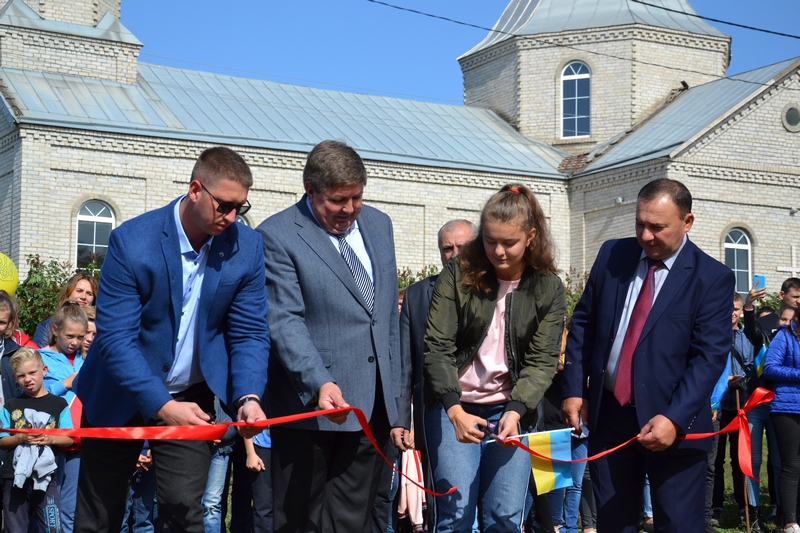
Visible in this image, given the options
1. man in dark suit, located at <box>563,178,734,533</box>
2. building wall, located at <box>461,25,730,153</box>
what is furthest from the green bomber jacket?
building wall, located at <box>461,25,730,153</box>

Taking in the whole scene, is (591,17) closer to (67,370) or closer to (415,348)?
(67,370)

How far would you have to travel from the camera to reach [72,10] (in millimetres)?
30594

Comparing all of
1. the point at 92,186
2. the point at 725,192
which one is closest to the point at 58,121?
the point at 92,186

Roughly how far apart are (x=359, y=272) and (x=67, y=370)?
379 cm

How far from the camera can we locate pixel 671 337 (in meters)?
5.46

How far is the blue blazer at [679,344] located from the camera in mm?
5371

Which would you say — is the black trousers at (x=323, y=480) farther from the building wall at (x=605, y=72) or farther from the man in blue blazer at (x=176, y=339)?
the building wall at (x=605, y=72)

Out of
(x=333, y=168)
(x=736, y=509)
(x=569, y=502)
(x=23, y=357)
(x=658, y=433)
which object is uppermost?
(x=333, y=168)

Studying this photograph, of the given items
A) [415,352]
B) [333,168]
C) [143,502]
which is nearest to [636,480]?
[415,352]

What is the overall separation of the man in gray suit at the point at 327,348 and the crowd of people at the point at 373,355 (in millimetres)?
11

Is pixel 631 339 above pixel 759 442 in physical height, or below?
above

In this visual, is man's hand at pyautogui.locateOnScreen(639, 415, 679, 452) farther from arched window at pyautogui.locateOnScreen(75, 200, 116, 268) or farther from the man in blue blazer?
arched window at pyautogui.locateOnScreen(75, 200, 116, 268)

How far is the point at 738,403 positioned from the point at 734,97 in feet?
79.2

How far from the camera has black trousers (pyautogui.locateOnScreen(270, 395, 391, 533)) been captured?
5.35 meters
